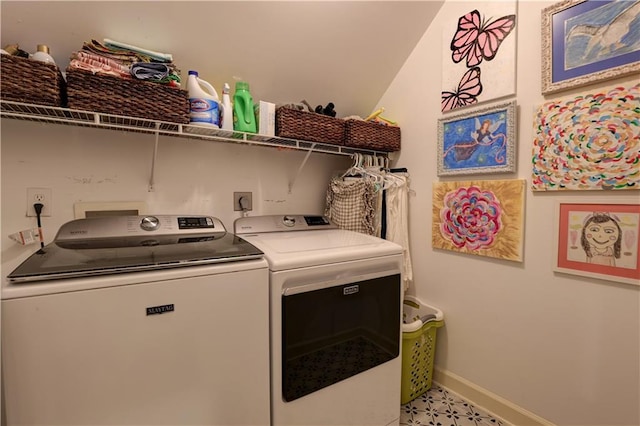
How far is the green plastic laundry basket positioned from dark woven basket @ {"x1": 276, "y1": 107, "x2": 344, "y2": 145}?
3.76ft

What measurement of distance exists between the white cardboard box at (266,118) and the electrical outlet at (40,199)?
968 mm

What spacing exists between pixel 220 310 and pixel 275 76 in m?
1.31

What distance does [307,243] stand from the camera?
137 centimetres

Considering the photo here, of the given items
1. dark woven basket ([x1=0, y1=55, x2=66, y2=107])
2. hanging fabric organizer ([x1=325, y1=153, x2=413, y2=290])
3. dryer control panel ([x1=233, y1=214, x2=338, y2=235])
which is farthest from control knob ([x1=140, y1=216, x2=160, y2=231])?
hanging fabric organizer ([x1=325, y1=153, x2=413, y2=290])

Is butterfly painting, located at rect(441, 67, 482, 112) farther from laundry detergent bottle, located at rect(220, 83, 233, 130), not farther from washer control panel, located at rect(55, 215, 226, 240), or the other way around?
washer control panel, located at rect(55, 215, 226, 240)

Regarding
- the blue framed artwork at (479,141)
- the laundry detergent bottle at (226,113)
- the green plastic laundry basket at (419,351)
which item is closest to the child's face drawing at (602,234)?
the blue framed artwork at (479,141)

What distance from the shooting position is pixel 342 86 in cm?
189

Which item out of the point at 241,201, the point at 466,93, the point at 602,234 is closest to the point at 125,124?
the point at 241,201

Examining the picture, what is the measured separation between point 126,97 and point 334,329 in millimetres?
1220

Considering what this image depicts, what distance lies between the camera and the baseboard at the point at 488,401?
1458mm

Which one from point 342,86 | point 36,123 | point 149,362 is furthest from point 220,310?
point 342,86

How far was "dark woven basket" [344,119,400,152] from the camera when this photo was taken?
172 centimetres

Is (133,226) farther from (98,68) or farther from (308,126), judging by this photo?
(308,126)

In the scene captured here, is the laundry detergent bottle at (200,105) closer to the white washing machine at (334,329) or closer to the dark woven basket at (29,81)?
the dark woven basket at (29,81)
